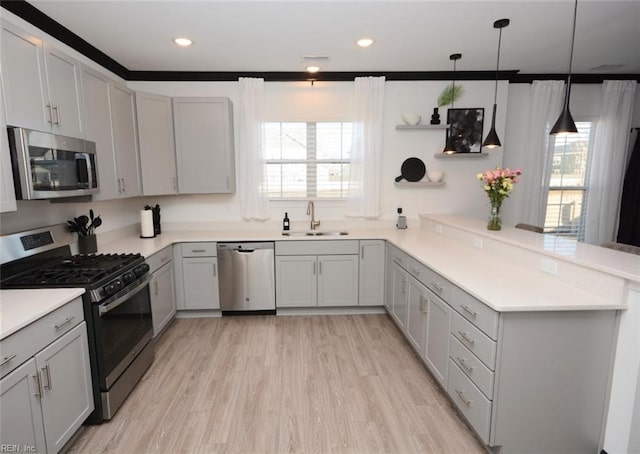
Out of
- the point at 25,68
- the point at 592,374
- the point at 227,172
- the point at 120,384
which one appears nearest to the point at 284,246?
the point at 227,172

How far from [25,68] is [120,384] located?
207 cm

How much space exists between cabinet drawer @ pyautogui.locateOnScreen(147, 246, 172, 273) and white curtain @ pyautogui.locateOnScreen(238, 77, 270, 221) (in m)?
1.03

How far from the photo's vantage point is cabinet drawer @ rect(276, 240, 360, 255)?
11.8 feet

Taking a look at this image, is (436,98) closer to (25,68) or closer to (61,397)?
(25,68)

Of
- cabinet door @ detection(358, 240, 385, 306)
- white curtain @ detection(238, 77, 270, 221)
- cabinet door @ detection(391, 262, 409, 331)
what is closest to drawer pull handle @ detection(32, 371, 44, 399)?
cabinet door @ detection(391, 262, 409, 331)

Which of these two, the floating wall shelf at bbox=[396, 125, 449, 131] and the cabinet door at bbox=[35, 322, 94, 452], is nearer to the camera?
the cabinet door at bbox=[35, 322, 94, 452]

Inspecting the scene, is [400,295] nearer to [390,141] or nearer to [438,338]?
[438,338]

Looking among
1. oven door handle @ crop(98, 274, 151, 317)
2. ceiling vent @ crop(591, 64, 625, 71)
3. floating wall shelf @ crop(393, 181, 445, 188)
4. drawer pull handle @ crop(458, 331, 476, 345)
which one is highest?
ceiling vent @ crop(591, 64, 625, 71)

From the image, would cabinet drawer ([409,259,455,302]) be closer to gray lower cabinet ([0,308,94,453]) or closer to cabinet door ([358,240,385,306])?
cabinet door ([358,240,385,306])

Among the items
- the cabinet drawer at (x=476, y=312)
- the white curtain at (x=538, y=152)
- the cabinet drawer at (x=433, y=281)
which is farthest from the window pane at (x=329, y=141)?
the cabinet drawer at (x=476, y=312)

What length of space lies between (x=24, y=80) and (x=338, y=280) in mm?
3030

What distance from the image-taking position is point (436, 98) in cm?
399

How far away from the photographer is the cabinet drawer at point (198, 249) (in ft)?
11.6

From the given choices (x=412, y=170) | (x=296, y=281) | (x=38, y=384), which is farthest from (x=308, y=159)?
(x=38, y=384)
